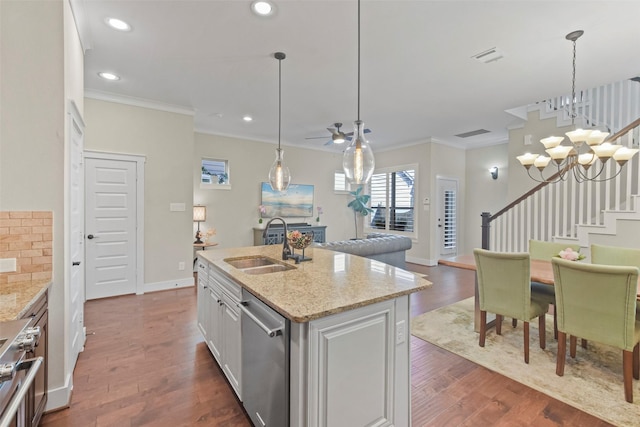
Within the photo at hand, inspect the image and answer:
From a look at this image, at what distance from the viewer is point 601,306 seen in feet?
6.93

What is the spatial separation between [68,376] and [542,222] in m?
5.78

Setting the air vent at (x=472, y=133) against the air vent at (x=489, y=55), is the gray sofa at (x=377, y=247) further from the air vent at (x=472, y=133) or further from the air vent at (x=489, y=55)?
the air vent at (x=472, y=133)

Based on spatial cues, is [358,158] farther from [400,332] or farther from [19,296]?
[19,296]

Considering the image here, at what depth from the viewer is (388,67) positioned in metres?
3.34

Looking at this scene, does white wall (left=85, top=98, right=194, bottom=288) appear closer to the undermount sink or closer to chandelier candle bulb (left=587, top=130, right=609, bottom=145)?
the undermount sink

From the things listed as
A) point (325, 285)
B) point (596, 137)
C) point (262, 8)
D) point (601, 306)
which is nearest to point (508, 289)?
Answer: point (601, 306)

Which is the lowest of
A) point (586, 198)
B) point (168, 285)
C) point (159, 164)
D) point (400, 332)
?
point (168, 285)

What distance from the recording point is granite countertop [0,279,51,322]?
140cm

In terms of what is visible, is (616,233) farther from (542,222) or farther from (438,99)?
(438,99)

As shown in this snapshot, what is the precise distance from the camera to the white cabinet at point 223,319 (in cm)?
197

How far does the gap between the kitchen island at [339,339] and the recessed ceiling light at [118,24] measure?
2.35 metres

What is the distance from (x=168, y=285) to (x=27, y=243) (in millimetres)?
3051

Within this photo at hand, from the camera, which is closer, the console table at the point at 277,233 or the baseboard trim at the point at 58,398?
the baseboard trim at the point at 58,398

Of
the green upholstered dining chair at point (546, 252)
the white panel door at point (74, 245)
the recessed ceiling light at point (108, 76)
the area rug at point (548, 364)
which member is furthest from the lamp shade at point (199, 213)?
the green upholstered dining chair at point (546, 252)
